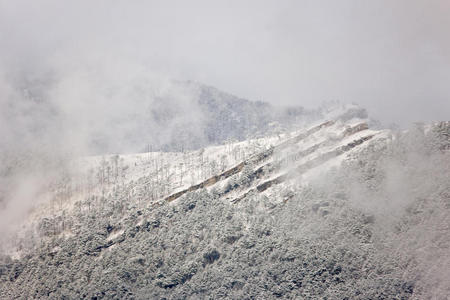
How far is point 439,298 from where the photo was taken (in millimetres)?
197500
